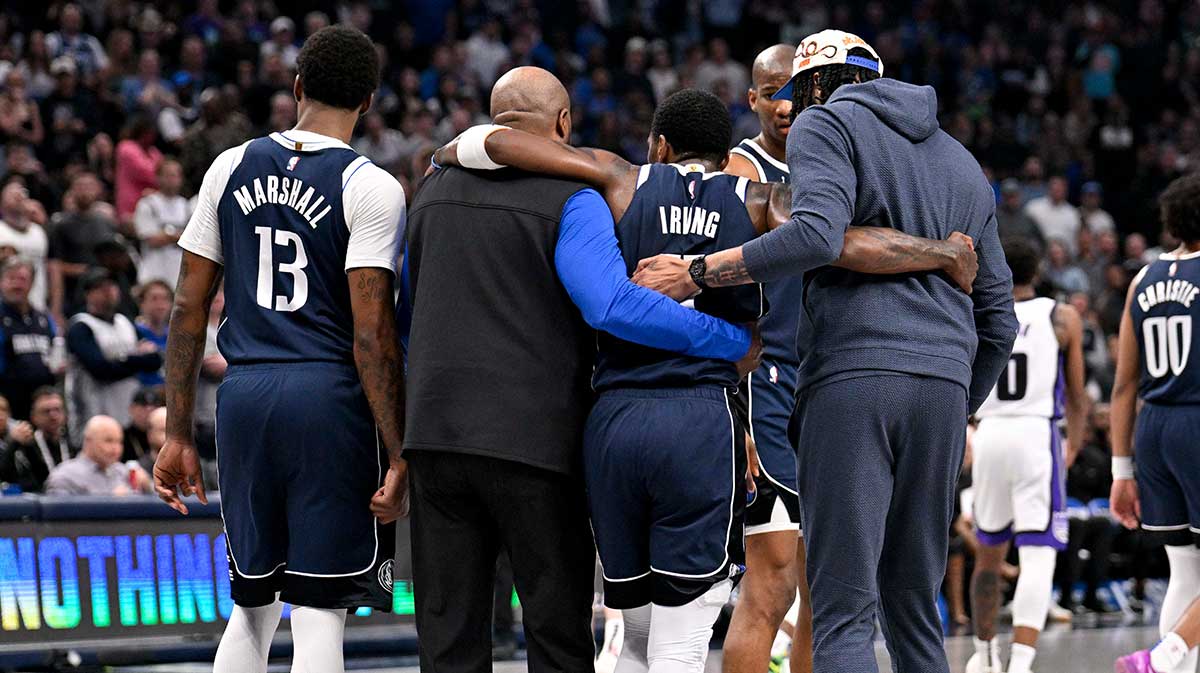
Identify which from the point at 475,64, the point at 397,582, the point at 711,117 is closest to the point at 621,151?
the point at 475,64

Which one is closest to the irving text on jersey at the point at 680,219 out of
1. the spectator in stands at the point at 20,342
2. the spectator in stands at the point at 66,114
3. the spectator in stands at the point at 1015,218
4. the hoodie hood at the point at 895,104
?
the hoodie hood at the point at 895,104

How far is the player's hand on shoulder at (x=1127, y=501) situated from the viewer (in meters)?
7.10

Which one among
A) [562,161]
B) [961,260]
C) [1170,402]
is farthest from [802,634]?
[562,161]

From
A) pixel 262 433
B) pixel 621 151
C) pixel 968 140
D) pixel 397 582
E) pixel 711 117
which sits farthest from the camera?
pixel 968 140

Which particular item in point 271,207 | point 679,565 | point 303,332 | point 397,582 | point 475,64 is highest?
point 475,64

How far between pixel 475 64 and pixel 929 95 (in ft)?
44.4

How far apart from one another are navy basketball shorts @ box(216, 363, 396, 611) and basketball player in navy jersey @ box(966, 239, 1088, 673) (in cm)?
458

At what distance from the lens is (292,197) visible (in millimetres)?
4641

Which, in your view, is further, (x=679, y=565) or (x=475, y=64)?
(x=475, y=64)

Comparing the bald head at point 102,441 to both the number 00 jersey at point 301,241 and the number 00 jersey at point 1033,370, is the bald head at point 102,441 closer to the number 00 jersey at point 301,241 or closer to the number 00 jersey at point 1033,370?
the number 00 jersey at point 301,241

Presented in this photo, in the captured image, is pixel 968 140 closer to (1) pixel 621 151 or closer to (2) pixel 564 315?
(1) pixel 621 151

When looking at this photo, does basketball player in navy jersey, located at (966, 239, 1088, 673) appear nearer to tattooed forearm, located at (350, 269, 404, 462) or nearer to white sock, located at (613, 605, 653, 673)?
white sock, located at (613, 605, 653, 673)

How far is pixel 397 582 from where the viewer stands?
9.30m

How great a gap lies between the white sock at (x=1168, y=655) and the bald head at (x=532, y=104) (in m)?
3.69
